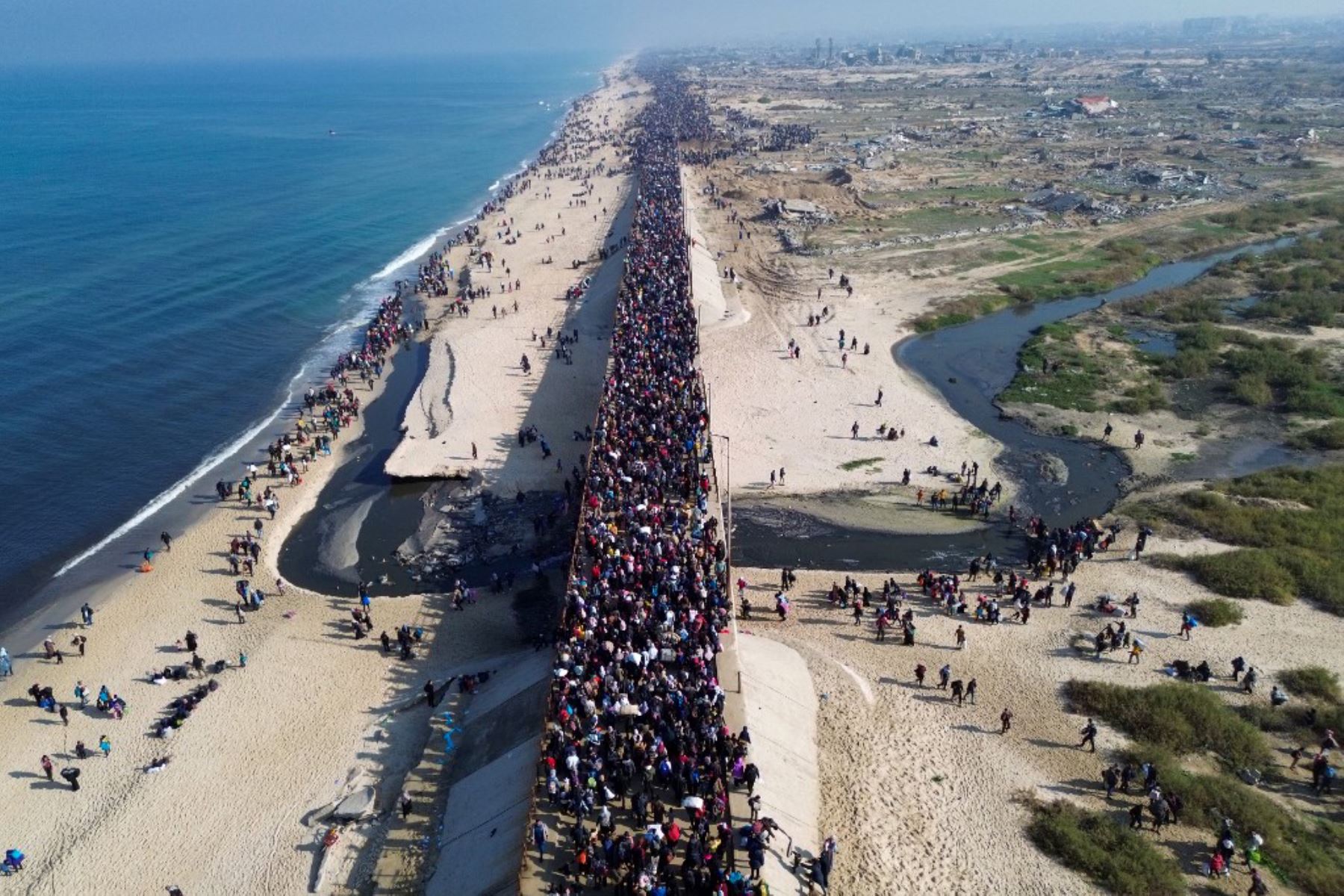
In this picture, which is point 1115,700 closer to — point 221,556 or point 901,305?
point 221,556

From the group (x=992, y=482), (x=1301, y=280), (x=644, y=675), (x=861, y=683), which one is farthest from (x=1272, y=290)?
(x=644, y=675)

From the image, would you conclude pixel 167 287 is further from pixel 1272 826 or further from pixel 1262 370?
pixel 1262 370

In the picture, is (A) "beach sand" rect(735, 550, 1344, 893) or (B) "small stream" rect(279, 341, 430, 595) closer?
(A) "beach sand" rect(735, 550, 1344, 893)

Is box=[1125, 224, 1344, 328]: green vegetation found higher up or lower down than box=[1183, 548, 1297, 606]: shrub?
higher up

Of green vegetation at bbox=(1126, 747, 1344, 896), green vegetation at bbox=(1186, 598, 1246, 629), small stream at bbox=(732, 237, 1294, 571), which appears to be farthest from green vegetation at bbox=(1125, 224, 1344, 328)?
green vegetation at bbox=(1126, 747, 1344, 896)

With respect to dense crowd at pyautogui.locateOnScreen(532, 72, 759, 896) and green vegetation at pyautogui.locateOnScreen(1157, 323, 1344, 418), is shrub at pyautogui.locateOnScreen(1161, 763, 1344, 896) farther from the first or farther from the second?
green vegetation at pyautogui.locateOnScreen(1157, 323, 1344, 418)

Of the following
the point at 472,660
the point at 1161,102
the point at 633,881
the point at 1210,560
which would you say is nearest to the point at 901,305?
the point at 1210,560
